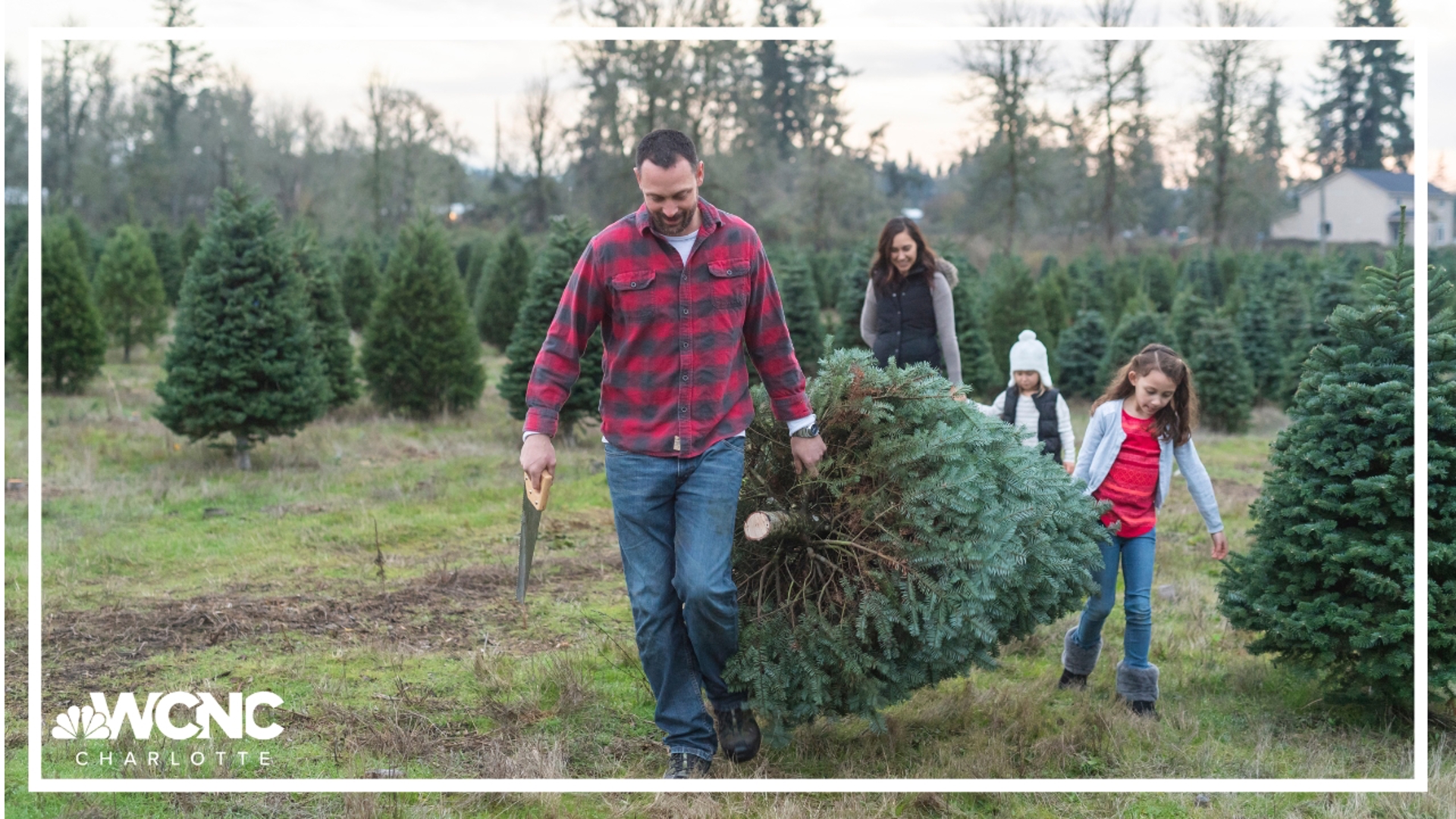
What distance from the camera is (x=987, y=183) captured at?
2608 cm

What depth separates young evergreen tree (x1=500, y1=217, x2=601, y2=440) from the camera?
1277cm

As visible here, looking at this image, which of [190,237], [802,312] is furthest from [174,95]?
[802,312]

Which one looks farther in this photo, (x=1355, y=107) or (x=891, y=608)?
(x=1355, y=107)

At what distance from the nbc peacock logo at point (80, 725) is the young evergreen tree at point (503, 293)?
17.6 metres

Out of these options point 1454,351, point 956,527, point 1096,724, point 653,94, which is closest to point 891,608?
point 956,527

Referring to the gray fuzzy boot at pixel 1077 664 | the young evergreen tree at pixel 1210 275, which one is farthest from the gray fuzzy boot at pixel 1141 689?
the young evergreen tree at pixel 1210 275

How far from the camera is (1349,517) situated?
184 inches

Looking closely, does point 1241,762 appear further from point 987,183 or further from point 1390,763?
point 987,183

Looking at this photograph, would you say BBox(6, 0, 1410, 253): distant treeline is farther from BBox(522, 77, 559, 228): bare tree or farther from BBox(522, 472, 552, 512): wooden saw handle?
BBox(522, 472, 552, 512): wooden saw handle

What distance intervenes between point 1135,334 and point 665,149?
14604mm

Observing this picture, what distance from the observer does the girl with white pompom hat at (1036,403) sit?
21.0 feet

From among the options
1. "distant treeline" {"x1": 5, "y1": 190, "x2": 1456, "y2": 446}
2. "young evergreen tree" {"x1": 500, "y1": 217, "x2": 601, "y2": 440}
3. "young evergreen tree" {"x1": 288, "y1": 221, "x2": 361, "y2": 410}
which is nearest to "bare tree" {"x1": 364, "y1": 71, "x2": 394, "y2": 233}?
"distant treeline" {"x1": 5, "y1": 190, "x2": 1456, "y2": 446}

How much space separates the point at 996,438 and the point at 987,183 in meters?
23.0

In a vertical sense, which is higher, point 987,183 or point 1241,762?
point 987,183
